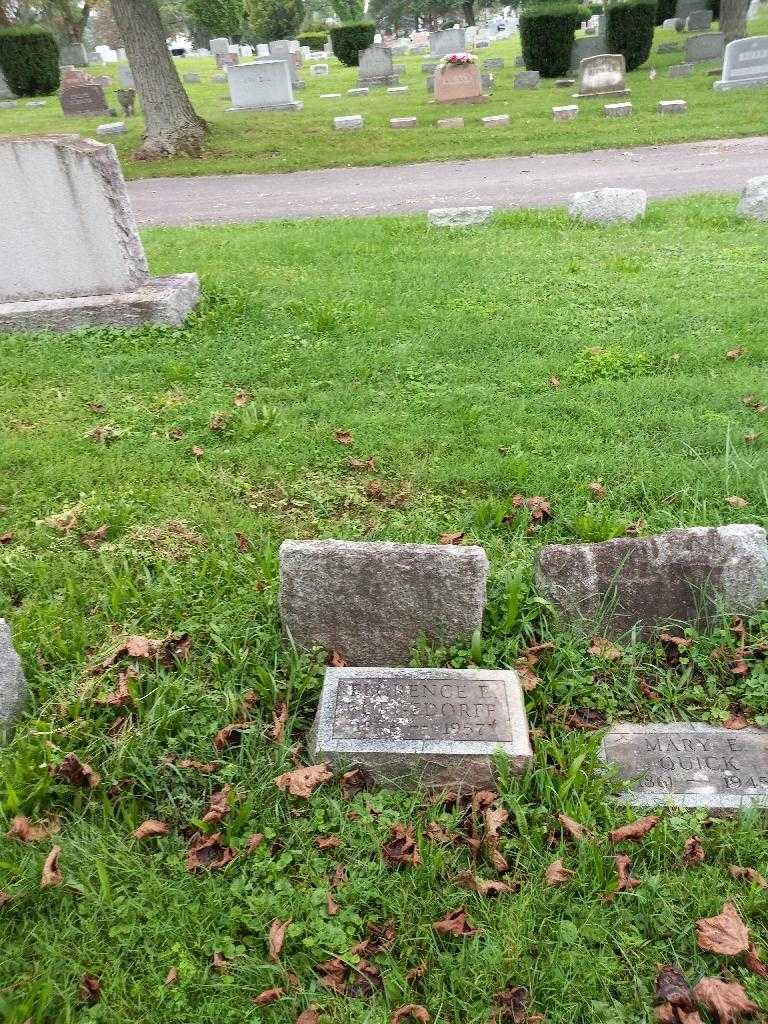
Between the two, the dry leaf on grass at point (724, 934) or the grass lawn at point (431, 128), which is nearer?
the dry leaf on grass at point (724, 934)

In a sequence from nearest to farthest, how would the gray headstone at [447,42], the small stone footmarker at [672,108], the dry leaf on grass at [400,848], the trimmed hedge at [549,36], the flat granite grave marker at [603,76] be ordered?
the dry leaf on grass at [400,848] → the small stone footmarker at [672,108] → the flat granite grave marker at [603,76] → the trimmed hedge at [549,36] → the gray headstone at [447,42]

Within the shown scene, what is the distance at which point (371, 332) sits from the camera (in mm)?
6125

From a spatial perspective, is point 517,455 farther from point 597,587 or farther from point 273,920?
point 273,920

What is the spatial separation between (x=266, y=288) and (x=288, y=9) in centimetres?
4291

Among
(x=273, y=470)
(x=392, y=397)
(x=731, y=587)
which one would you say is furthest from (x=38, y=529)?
(x=731, y=587)

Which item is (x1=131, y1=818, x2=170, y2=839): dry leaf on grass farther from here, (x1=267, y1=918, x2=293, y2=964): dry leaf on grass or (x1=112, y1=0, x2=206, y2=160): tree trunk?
(x1=112, y1=0, x2=206, y2=160): tree trunk

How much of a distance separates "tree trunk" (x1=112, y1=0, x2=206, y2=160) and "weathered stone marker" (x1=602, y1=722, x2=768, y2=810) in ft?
52.9

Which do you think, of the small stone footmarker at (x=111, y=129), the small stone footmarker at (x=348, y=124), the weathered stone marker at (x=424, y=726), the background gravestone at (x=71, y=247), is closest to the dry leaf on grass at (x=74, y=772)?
the weathered stone marker at (x=424, y=726)

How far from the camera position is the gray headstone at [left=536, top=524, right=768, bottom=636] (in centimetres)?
323

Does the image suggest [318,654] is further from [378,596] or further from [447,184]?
[447,184]

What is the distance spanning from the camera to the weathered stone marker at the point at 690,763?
8.80 feet

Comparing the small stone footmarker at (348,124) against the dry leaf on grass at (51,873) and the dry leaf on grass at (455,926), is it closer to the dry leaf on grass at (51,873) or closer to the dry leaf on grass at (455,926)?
the dry leaf on grass at (51,873)

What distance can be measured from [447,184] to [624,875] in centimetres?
1210

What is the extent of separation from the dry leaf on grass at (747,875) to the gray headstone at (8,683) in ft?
8.83
